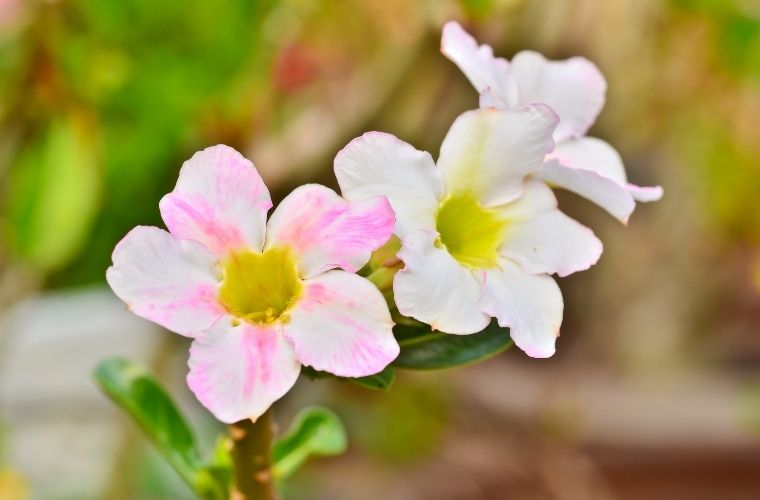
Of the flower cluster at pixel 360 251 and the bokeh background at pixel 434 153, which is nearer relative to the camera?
the flower cluster at pixel 360 251

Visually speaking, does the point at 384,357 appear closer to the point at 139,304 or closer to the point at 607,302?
the point at 139,304

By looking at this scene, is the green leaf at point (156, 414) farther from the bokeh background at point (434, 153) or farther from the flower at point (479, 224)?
the bokeh background at point (434, 153)

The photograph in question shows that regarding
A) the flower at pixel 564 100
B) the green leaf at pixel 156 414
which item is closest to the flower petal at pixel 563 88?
the flower at pixel 564 100

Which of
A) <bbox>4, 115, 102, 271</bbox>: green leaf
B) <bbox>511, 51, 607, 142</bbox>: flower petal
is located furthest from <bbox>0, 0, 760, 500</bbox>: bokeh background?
<bbox>511, 51, 607, 142</bbox>: flower petal

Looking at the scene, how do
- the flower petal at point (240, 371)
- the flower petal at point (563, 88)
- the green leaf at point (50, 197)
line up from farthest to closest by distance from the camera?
the green leaf at point (50, 197) < the flower petal at point (563, 88) < the flower petal at point (240, 371)

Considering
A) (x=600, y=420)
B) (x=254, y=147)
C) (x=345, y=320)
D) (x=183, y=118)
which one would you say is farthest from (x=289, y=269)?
(x=600, y=420)

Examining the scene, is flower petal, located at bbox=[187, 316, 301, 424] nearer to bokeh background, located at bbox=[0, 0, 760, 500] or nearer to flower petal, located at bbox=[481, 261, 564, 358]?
flower petal, located at bbox=[481, 261, 564, 358]

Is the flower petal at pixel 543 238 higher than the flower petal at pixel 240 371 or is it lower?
higher
